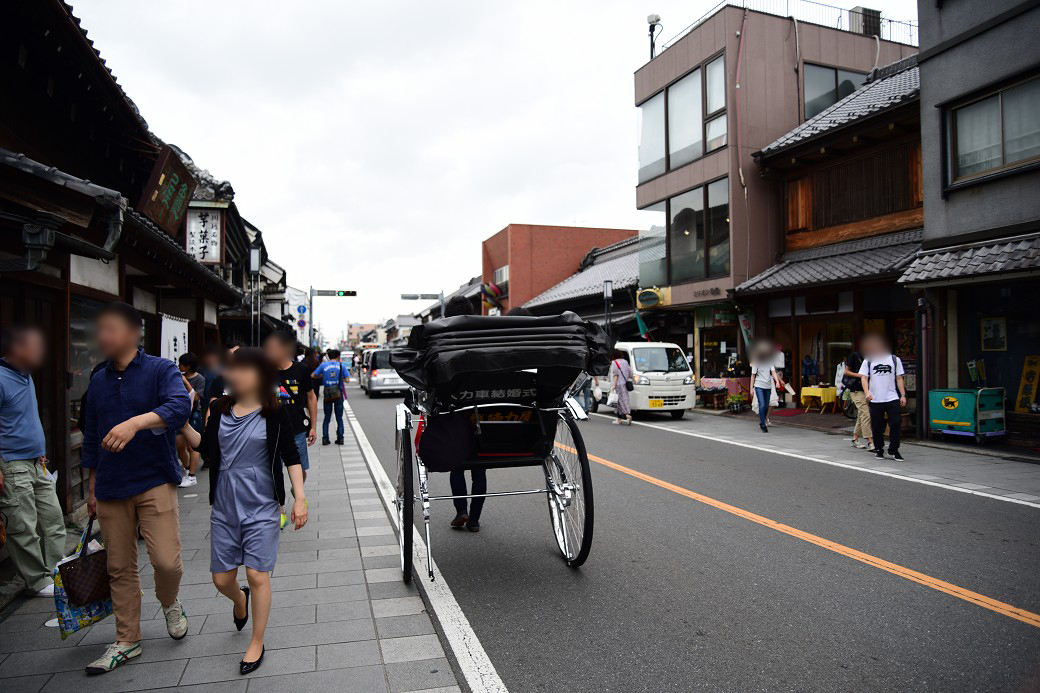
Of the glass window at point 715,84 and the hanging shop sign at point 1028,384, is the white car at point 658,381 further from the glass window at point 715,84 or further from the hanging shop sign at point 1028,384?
the glass window at point 715,84

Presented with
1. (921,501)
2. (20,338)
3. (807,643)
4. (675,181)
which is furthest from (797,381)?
(20,338)

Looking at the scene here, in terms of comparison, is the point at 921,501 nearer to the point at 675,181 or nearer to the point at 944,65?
the point at 944,65

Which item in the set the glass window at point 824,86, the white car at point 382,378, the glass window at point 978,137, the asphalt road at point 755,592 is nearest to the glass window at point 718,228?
the glass window at point 824,86

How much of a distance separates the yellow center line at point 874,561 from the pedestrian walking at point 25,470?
3.75 metres

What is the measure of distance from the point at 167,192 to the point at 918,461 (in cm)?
1165

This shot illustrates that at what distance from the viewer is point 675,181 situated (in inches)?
827

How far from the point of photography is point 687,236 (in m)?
20.7

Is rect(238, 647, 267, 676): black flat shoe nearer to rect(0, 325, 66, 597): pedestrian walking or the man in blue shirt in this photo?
the man in blue shirt

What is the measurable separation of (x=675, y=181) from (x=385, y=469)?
14.8 m

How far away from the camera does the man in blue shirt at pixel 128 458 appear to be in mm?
3578

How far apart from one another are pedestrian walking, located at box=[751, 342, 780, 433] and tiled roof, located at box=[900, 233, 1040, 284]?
2.94 m

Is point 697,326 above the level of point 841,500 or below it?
above

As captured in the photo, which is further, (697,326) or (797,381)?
(697,326)

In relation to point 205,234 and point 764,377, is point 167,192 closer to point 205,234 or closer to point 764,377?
point 205,234
